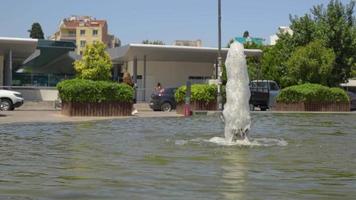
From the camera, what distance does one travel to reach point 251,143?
14070 mm

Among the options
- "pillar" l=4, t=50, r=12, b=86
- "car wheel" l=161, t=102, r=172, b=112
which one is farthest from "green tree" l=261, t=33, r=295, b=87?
"pillar" l=4, t=50, r=12, b=86

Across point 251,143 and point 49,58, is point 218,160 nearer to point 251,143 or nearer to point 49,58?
point 251,143

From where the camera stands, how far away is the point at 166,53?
49.8 meters

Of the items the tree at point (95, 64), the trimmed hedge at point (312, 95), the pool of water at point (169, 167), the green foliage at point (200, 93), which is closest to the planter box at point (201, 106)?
the green foliage at point (200, 93)

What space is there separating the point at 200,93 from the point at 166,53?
68.3 ft

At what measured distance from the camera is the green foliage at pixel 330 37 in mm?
45188

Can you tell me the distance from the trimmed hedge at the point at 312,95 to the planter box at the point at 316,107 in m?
0.18

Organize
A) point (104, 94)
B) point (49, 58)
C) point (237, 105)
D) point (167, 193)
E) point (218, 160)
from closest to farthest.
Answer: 1. point (167, 193)
2. point (218, 160)
3. point (237, 105)
4. point (104, 94)
5. point (49, 58)

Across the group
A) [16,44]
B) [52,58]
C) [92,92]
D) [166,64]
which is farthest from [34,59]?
[92,92]

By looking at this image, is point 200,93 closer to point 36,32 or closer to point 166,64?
point 166,64

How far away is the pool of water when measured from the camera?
743 centimetres

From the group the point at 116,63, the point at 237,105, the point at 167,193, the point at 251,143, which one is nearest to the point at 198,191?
the point at 167,193

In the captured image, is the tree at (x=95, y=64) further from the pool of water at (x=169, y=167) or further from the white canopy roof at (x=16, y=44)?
the pool of water at (x=169, y=167)

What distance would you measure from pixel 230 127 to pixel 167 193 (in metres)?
7.49
